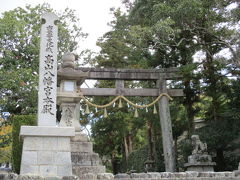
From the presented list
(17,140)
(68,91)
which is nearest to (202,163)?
(68,91)

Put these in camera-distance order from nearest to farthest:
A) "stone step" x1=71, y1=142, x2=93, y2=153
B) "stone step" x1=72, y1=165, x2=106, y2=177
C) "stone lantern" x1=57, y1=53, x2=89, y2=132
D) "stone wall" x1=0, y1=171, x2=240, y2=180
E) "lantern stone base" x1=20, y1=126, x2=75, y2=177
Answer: "stone wall" x1=0, y1=171, x2=240, y2=180 < "lantern stone base" x1=20, y1=126, x2=75, y2=177 < "stone step" x1=72, y1=165, x2=106, y2=177 < "stone step" x1=71, y1=142, x2=93, y2=153 < "stone lantern" x1=57, y1=53, x2=89, y2=132

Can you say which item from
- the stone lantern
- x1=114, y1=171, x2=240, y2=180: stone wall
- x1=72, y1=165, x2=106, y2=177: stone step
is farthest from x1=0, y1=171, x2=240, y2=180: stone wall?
the stone lantern

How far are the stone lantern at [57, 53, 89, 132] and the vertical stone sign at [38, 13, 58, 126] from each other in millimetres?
1921

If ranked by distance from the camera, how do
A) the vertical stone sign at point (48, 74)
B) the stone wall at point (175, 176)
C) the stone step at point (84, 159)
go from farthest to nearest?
A: the stone step at point (84, 159) < the vertical stone sign at point (48, 74) < the stone wall at point (175, 176)

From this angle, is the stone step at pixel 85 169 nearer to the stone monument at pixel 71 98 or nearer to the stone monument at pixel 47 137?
the stone monument at pixel 71 98

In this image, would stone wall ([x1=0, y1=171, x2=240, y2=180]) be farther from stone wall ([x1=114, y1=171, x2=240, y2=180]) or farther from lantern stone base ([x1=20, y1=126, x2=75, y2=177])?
lantern stone base ([x1=20, y1=126, x2=75, y2=177])

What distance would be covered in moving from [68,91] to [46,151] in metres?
3.23

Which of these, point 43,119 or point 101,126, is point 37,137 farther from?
point 101,126

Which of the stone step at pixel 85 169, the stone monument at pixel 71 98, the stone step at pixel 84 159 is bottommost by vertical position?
the stone step at pixel 85 169

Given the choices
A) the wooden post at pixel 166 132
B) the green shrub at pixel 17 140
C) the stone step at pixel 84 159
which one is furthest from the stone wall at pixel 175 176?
the wooden post at pixel 166 132

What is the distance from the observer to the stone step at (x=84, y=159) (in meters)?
7.89

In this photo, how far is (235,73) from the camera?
13.3 m

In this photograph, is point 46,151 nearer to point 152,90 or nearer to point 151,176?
point 151,176

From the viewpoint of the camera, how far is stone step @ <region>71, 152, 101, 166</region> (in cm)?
789
